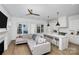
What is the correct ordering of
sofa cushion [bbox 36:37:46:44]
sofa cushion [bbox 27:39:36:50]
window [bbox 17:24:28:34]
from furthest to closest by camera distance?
sofa cushion [bbox 36:37:46:44] < sofa cushion [bbox 27:39:36:50] < window [bbox 17:24:28:34]

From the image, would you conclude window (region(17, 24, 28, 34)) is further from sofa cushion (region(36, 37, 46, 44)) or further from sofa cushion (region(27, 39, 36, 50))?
sofa cushion (region(36, 37, 46, 44))

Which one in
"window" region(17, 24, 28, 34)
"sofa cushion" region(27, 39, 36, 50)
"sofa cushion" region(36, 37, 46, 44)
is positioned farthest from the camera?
"sofa cushion" region(36, 37, 46, 44)

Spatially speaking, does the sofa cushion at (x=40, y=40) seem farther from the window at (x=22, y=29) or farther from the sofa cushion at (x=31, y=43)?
the window at (x=22, y=29)

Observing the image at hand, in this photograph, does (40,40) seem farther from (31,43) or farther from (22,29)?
(22,29)

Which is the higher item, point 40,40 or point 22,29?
point 22,29

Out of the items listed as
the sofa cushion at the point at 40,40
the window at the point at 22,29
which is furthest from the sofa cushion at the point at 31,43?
the window at the point at 22,29

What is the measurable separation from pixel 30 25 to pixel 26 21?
0.15 meters

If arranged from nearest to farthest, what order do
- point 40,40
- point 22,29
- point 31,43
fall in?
point 22,29, point 31,43, point 40,40

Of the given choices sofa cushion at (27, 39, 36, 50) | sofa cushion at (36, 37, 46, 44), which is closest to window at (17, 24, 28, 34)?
sofa cushion at (27, 39, 36, 50)

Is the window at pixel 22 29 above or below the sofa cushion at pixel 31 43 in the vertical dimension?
above

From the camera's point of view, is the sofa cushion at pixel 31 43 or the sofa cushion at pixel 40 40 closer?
the sofa cushion at pixel 31 43

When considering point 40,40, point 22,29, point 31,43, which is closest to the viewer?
point 22,29

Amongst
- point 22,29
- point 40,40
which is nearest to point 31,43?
point 40,40
